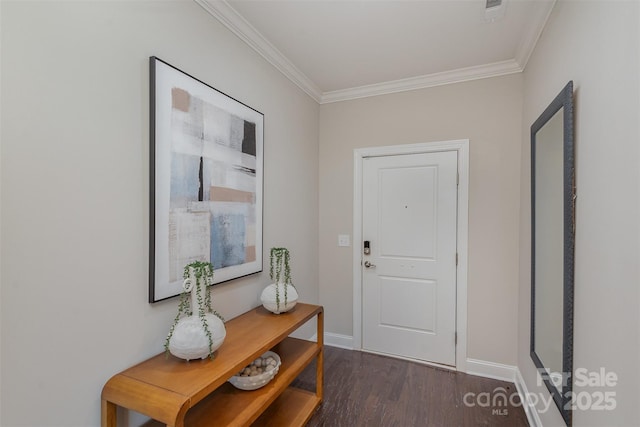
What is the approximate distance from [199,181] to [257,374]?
1.07 m

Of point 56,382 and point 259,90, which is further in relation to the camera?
point 259,90

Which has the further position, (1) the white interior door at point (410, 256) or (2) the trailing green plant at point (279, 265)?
(1) the white interior door at point (410, 256)

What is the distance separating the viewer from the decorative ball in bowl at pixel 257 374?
4.98ft

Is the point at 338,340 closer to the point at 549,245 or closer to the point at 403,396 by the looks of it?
the point at 403,396

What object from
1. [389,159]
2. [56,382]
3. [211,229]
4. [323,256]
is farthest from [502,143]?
[56,382]

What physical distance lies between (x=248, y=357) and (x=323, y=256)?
1707 mm

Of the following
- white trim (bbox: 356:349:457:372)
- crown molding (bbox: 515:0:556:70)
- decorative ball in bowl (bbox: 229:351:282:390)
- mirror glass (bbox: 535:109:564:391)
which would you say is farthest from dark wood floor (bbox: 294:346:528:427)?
crown molding (bbox: 515:0:556:70)

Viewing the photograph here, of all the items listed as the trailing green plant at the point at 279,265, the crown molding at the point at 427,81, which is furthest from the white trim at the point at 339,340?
the crown molding at the point at 427,81

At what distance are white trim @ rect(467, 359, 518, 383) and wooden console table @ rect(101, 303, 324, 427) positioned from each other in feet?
4.44

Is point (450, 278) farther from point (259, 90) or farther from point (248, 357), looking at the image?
point (259, 90)

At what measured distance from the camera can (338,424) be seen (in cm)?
185

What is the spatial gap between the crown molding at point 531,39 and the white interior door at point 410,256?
2.66 feet

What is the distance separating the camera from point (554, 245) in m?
1.49

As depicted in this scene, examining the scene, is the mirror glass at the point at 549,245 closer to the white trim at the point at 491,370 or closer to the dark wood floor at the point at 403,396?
the dark wood floor at the point at 403,396
